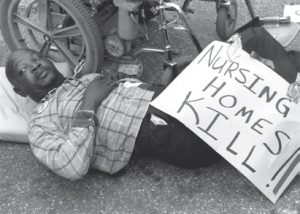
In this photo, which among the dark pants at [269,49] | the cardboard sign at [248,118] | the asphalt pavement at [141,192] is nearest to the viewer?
the cardboard sign at [248,118]

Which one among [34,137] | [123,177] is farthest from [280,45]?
[34,137]

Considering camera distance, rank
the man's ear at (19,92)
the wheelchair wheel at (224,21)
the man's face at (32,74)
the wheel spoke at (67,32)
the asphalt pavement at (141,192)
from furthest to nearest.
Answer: the wheelchair wheel at (224,21) < the wheel spoke at (67,32) < the man's ear at (19,92) < the man's face at (32,74) < the asphalt pavement at (141,192)

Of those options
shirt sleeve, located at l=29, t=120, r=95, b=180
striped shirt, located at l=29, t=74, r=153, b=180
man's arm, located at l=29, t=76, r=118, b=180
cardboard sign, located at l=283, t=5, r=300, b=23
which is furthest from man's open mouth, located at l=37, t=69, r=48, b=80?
cardboard sign, located at l=283, t=5, r=300, b=23

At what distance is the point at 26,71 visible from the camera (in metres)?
2.55

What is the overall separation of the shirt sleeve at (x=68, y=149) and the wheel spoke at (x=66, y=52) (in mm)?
766

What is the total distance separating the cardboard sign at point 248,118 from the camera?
7.15 ft

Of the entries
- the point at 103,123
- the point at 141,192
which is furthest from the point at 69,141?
the point at 141,192

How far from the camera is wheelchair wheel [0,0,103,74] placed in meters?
2.70

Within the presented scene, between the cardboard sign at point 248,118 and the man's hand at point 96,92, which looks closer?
the cardboard sign at point 248,118

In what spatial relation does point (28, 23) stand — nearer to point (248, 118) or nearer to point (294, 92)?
point (248, 118)

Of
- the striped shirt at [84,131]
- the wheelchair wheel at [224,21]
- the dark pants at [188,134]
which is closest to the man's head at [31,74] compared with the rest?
the striped shirt at [84,131]

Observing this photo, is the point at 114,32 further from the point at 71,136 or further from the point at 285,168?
the point at 285,168

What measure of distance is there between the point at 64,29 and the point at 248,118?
128 cm

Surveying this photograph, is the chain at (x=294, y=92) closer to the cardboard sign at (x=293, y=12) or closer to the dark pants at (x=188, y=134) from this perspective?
→ the dark pants at (x=188, y=134)
